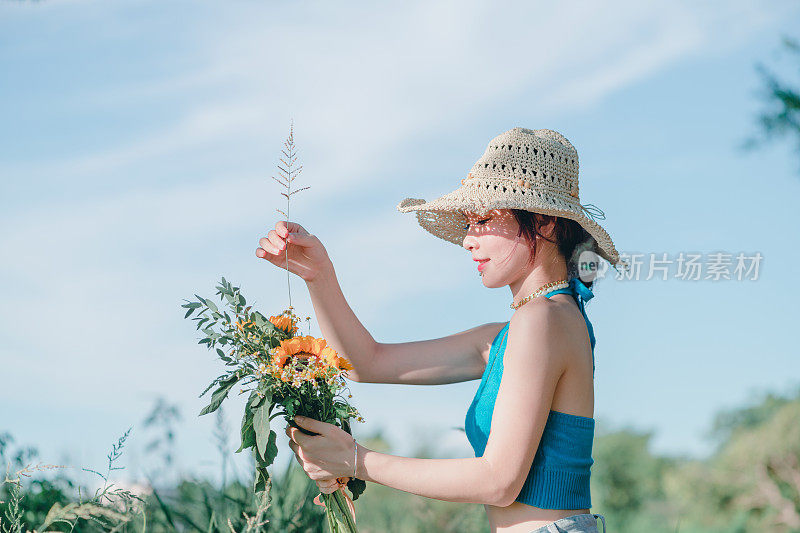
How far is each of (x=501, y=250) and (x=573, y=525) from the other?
83cm

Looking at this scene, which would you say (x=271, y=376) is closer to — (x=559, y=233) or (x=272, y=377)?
(x=272, y=377)

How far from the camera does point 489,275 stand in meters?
2.40

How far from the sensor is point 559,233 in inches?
96.3

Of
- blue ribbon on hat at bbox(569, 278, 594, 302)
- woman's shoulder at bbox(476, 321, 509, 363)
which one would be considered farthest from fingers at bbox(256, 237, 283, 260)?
blue ribbon on hat at bbox(569, 278, 594, 302)

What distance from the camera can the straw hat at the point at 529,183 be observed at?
2354 mm

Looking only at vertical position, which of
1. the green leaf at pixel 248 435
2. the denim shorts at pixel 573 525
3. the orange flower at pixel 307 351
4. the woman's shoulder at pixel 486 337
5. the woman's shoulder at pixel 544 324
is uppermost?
the woman's shoulder at pixel 486 337

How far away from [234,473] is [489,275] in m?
1.48

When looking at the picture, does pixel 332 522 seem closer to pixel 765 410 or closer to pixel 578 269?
pixel 578 269

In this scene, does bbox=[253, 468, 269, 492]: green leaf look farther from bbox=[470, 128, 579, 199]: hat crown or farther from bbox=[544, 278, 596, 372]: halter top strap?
bbox=[470, 128, 579, 199]: hat crown

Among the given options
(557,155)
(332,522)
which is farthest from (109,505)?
(557,155)

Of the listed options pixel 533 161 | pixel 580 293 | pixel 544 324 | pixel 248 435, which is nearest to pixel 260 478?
pixel 248 435

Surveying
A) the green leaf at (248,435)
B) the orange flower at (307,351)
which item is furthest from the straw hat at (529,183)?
the green leaf at (248,435)

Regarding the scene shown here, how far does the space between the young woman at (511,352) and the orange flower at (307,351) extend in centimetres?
18

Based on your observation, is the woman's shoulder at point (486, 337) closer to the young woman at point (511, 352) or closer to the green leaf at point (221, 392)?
the young woman at point (511, 352)
